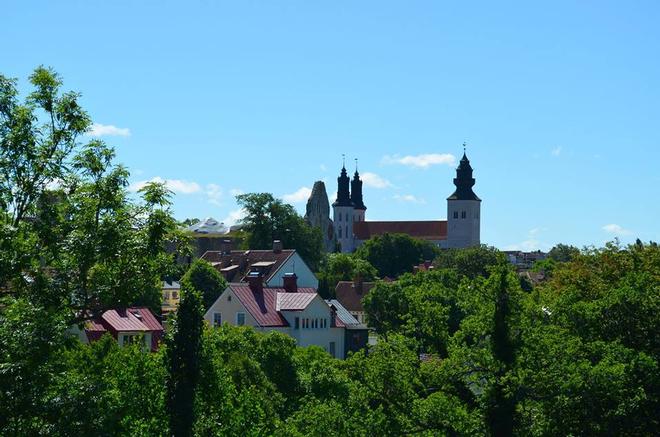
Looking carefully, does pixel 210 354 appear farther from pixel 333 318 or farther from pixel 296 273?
pixel 296 273

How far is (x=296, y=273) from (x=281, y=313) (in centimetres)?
2209

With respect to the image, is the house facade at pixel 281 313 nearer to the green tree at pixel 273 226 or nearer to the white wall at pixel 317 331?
the white wall at pixel 317 331

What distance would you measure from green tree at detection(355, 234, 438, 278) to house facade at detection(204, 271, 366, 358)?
86.5 meters

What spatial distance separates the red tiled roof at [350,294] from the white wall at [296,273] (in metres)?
17.1

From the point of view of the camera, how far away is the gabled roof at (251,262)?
289 ft

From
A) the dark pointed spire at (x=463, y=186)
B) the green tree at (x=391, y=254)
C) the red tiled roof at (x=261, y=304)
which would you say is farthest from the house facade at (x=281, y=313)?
the dark pointed spire at (x=463, y=186)

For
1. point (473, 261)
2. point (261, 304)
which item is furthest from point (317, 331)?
point (473, 261)

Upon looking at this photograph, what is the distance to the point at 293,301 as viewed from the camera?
6600 cm

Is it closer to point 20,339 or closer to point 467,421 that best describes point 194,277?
→ point 467,421

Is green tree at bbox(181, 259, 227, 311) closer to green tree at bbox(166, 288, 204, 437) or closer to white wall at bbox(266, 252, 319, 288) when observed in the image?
white wall at bbox(266, 252, 319, 288)

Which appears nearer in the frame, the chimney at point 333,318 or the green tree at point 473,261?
the chimney at point 333,318

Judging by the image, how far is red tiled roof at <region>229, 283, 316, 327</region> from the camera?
64.0m

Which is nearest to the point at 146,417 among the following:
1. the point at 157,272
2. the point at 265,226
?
the point at 157,272

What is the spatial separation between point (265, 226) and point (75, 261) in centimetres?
9729
